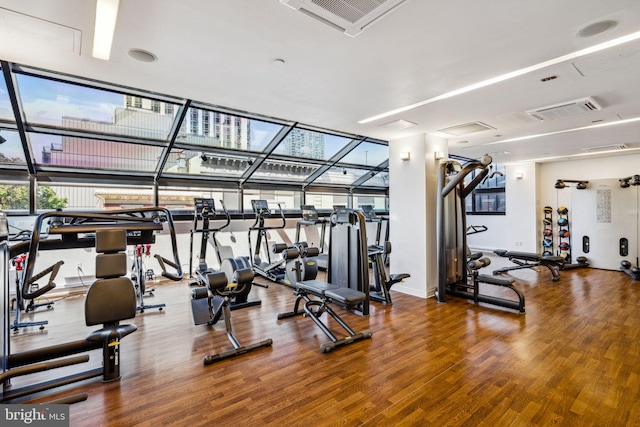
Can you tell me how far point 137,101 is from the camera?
4.43 m

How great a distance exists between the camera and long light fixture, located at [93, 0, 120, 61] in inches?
79.9

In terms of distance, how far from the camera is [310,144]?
6.57 m

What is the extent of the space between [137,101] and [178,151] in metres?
1.23

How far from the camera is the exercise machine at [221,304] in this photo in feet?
9.89

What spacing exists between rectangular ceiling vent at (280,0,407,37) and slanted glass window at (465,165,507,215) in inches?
317

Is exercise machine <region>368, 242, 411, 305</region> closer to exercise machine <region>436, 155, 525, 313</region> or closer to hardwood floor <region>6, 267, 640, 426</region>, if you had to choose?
hardwood floor <region>6, 267, 640, 426</region>

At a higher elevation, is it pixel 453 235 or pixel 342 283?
pixel 453 235

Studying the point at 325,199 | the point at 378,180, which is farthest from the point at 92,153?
the point at 378,180

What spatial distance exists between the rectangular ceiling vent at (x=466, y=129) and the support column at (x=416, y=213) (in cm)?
27

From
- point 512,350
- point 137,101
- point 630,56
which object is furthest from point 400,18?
point 137,101

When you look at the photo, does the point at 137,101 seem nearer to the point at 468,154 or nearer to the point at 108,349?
the point at 108,349

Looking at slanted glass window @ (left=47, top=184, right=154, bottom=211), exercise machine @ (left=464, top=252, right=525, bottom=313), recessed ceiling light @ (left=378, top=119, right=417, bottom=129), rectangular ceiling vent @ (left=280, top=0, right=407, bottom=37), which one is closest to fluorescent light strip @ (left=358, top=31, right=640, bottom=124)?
recessed ceiling light @ (left=378, top=119, right=417, bottom=129)

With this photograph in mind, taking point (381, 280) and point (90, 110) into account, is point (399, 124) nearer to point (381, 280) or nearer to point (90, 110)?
point (381, 280)

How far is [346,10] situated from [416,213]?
3725 mm
